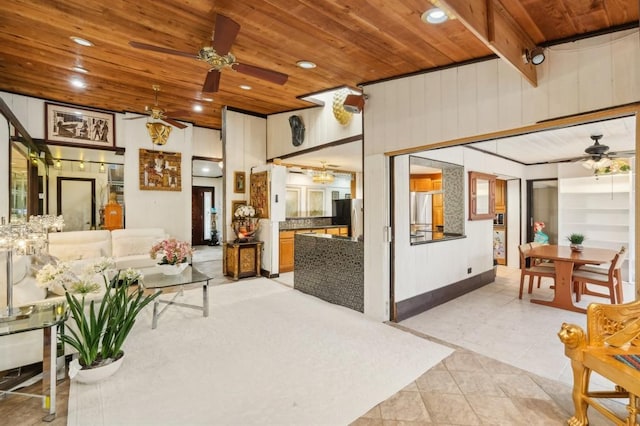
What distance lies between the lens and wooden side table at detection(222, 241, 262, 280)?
5.90 meters

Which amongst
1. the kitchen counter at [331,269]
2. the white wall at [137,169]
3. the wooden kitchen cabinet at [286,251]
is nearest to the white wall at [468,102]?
the kitchen counter at [331,269]

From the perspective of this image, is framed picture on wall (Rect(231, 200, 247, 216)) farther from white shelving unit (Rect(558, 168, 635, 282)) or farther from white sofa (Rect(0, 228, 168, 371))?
white shelving unit (Rect(558, 168, 635, 282))

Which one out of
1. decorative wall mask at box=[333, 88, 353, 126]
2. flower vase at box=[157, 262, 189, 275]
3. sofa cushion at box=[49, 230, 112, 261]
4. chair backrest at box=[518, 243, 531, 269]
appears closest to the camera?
flower vase at box=[157, 262, 189, 275]

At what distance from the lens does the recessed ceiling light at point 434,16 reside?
221 cm

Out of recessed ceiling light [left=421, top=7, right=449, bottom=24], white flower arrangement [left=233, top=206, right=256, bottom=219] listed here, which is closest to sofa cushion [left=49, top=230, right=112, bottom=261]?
white flower arrangement [left=233, top=206, right=256, bottom=219]

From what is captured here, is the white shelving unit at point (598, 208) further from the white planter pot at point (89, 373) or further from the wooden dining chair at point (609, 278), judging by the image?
the white planter pot at point (89, 373)

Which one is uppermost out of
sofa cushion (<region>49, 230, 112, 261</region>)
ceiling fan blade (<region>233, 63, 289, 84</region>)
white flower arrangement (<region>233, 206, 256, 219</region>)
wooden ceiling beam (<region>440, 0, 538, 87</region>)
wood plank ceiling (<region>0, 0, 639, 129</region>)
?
wood plank ceiling (<region>0, 0, 639, 129</region>)

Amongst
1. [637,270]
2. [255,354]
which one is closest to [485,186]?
[637,270]

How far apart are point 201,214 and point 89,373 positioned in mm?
9636

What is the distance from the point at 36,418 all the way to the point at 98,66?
3.92 metres

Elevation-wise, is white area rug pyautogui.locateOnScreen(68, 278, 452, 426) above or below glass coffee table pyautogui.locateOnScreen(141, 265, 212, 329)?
below

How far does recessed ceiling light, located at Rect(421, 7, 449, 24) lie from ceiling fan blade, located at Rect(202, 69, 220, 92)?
1.96 meters

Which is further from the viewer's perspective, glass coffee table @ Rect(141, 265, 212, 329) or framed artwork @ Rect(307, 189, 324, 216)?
framed artwork @ Rect(307, 189, 324, 216)

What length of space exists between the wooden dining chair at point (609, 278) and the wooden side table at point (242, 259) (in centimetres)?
509
